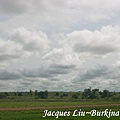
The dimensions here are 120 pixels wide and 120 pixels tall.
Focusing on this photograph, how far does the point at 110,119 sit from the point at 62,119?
803cm

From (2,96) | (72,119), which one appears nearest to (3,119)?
(72,119)

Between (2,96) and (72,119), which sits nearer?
(72,119)

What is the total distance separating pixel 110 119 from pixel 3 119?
1760cm

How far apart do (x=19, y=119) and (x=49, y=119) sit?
535cm

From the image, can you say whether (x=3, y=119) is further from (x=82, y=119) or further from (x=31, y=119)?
(x=82, y=119)

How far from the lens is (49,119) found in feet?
147

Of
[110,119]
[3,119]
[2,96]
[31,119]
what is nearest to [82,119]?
[110,119]

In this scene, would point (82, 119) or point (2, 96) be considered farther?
point (2, 96)

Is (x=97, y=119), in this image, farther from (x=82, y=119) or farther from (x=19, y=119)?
(x=19, y=119)

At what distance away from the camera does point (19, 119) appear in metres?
46.4

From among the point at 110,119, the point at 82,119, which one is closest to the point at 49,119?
the point at 82,119

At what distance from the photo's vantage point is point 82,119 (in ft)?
148

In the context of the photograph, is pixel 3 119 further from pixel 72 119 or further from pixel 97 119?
pixel 97 119

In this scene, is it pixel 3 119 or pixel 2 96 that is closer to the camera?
pixel 3 119
